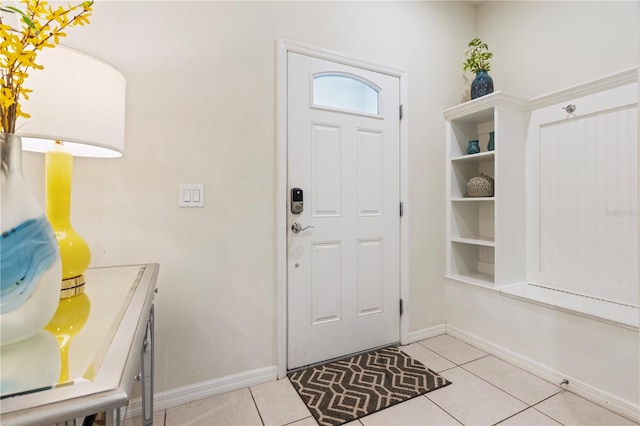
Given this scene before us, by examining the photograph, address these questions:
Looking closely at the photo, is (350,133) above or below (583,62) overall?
below

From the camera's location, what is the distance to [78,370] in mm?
484

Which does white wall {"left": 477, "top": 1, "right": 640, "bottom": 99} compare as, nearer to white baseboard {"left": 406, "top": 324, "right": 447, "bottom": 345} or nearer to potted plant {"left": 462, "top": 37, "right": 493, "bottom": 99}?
potted plant {"left": 462, "top": 37, "right": 493, "bottom": 99}

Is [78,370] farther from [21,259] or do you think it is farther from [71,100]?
[71,100]

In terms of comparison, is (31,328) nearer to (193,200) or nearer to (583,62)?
(193,200)

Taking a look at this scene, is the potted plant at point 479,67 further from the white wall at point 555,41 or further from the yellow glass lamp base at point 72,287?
the yellow glass lamp base at point 72,287

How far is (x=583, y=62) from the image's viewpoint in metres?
2.07

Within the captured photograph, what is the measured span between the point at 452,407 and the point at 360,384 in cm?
52

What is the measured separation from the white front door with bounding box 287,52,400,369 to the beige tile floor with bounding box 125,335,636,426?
0.37 metres

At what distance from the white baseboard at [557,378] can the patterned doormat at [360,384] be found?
0.57m

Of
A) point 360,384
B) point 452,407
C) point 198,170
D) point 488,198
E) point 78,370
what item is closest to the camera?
point 78,370

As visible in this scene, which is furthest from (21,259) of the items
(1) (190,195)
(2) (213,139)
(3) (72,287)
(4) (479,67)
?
(4) (479,67)

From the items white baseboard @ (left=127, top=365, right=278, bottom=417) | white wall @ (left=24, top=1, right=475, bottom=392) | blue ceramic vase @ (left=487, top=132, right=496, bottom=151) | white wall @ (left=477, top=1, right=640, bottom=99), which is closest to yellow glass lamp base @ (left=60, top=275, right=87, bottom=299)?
white wall @ (left=24, top=1, right=475, bottom=392)

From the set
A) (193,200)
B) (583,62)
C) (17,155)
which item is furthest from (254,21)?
(583,62)

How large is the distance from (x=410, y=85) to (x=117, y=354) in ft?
8.38
